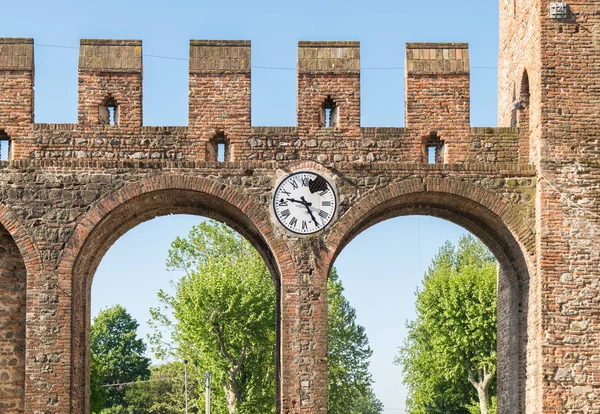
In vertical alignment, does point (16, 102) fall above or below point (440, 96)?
below

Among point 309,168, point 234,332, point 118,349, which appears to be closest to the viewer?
point 309,168

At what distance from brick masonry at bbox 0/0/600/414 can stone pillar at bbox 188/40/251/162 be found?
0.08ft

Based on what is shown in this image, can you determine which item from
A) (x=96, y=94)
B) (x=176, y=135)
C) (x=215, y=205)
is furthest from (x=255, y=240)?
(x=96, y=94)

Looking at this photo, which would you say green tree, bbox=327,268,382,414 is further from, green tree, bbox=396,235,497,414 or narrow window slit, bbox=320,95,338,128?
narrow window slit, bbox=320,95,338,128

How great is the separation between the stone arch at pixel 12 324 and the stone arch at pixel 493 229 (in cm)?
525

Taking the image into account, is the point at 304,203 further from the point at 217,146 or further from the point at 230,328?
the point at 230,328

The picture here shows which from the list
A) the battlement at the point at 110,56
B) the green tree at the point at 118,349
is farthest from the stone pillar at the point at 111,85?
the green tree at the point at 118,349

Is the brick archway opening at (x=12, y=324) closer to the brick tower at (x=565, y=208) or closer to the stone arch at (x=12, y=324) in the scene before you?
the stone arch at (x=12, y=324)

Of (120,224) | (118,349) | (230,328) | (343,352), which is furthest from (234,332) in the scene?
(118,349)

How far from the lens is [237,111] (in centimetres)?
1998

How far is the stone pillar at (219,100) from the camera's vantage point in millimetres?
19938

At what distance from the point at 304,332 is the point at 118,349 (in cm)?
4625

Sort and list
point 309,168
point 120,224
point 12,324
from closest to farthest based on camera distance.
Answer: point 309,168
point 12,324
point 120,224

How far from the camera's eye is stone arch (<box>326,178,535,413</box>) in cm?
1970
